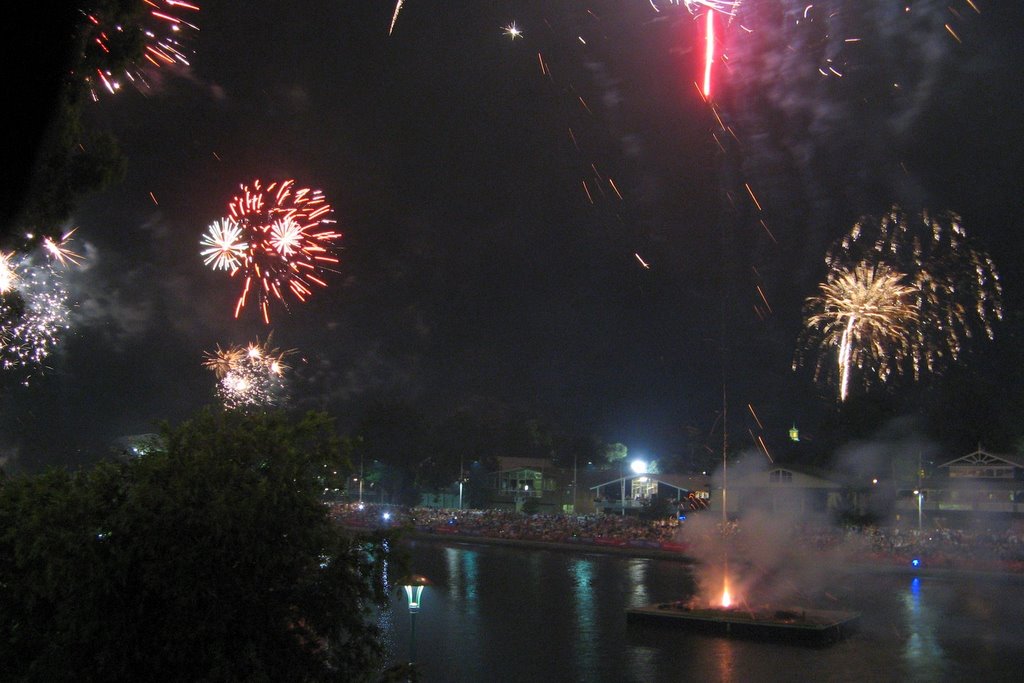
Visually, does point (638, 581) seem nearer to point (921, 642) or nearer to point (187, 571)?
point (921, 642)

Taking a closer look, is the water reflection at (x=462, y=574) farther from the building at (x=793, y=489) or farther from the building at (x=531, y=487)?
the building at (x=531, y=487)

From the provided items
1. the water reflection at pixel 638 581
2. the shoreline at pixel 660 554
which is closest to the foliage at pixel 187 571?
the shoreline at pixel 660 554

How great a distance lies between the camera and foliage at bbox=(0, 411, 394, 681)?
4980 millimetres

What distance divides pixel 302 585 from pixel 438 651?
482 inches

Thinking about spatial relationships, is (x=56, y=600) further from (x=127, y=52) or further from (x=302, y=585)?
(x=127, y=52)

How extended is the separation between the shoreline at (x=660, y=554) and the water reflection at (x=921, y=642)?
621 cm

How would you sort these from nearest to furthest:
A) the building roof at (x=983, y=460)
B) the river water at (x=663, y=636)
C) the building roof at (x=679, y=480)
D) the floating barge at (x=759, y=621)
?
the river water at (x=663, y=636), the floating barge at (x=759, y=621), the building roof at (x=983, y=460), the building roof at (x=679, y=480)

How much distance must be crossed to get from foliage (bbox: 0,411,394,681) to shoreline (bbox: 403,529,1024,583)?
15.3m

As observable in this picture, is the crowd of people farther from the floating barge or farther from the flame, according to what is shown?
the floating barge

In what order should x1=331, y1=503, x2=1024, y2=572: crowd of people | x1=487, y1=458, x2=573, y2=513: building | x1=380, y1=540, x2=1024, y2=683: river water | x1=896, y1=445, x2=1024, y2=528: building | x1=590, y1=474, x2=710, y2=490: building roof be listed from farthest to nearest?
x1=487, y1=458, x2=573, y2=513: building
x1=590, y1=474, x2=710, y2=490: building roof
x1=896, y1=445, x2=1024, y2=528: building
x1=331, y1=503, x2=1024, y2=572: crowd of people
x1=380, y1=540, x2=1024, y2=683: river water

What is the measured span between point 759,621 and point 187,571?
53.7 feet

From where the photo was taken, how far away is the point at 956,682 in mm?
14508

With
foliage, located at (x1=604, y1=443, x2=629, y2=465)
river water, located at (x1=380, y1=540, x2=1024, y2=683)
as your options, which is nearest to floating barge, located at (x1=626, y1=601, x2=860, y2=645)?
river water, located at (x1=380, y1=540, x2=1024, y2=683)

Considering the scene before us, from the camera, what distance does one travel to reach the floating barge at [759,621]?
Answer: 18156 mm
